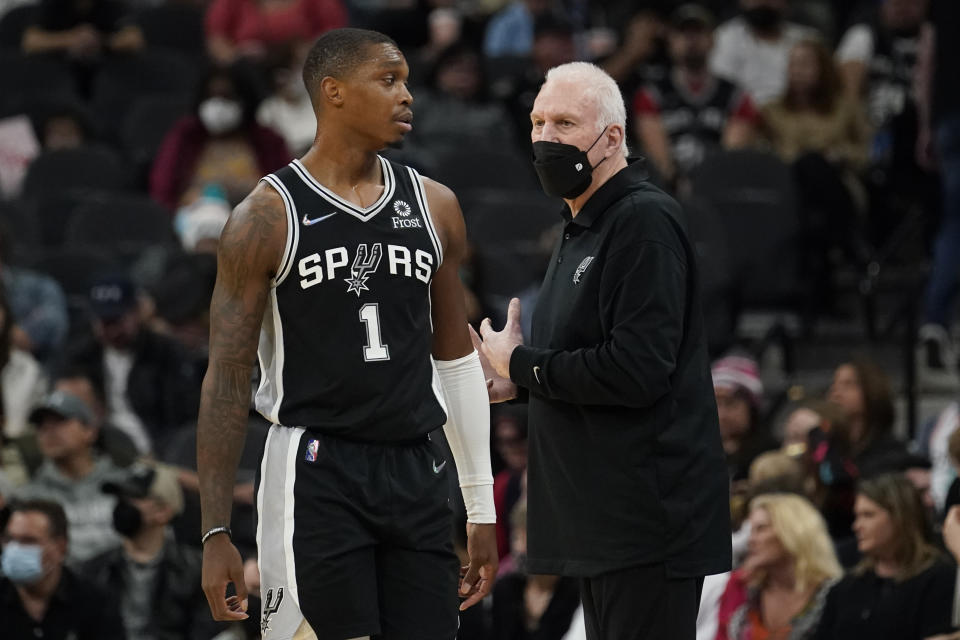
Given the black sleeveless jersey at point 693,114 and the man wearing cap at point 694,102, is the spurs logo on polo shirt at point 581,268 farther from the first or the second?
the black sleeveless jersey at point 693,114

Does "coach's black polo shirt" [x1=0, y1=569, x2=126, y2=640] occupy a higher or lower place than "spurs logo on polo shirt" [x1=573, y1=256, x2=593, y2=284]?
lower

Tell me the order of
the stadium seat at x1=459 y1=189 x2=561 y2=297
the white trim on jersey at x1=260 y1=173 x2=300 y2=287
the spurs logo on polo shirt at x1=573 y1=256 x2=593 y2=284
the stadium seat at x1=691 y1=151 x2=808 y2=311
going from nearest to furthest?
the white trim on jersey at x1=260 y1=173 x2=300 y2=287
the spurs logo on polo shirt at x1=573 y1=256 x2=593 y2=284
the stadium seat at x1=459 y1=189 x2=561 y2=297
the stadium seat at x1=691 y1=151 x2=808 y2=311

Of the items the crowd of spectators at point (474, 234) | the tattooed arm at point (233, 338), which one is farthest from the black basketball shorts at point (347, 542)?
the crowd of spectators at point (474, 234)

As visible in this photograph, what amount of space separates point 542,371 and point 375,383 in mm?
543

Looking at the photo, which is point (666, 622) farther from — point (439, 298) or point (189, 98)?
point (189, 98)

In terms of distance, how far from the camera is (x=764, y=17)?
12.4 meters

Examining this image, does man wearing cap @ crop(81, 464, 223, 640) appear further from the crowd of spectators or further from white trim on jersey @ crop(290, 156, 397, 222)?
white trim on jersey @ crop(290, 156, 397, 222)

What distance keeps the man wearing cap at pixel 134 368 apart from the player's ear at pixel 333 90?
490 centimetres

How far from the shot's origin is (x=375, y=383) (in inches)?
168

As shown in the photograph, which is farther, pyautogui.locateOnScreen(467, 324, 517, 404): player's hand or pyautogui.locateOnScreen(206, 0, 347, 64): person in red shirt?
pyautogui.locateOnScreen(206, 0, 347, 64): person in red shirt

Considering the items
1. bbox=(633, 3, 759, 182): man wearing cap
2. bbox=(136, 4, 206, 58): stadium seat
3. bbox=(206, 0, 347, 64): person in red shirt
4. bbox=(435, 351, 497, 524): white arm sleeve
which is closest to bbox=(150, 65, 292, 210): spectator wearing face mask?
bbox=(206, 0, 347, 64): person in red shirt

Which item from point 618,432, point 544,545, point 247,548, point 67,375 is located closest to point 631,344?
point 618,432

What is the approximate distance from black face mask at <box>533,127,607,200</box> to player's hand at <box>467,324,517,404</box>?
0.51 metres

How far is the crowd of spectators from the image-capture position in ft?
24.0
